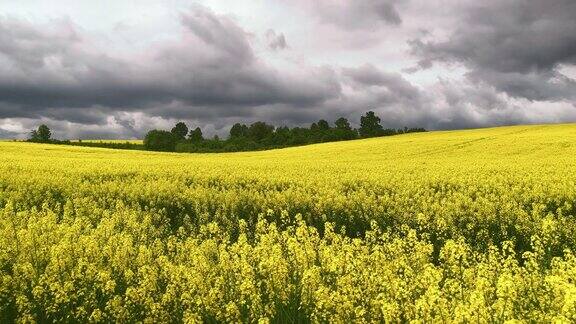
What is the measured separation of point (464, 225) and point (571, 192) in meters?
4.27

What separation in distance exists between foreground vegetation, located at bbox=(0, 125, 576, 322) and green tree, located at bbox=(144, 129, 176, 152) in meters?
80.4

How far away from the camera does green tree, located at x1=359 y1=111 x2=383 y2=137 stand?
108981 mm

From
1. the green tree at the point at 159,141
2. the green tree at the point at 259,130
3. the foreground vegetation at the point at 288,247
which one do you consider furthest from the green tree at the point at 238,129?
the foreground vegetation at the point at 288,247

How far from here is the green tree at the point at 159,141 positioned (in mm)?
104000

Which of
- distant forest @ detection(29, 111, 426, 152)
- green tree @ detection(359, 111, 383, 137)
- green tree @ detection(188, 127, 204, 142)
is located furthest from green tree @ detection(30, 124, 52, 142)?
green tree @ detection(359, 111, 383, 137)

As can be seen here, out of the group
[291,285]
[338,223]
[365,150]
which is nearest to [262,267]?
[291,285]

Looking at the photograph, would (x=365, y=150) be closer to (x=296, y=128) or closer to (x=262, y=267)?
(x=262, y=267)

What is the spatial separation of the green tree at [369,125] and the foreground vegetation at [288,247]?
277 feet

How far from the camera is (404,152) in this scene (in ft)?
134

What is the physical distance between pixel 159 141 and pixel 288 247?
102 m

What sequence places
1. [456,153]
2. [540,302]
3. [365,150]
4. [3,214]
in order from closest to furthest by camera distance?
[540,302], [3,214], [456,153], [365,150]

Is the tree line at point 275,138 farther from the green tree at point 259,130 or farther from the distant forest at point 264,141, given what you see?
the green tree at point 259,130

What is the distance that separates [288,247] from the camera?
22.3ft

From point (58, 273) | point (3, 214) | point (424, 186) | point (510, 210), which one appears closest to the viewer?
point (58, 273)
